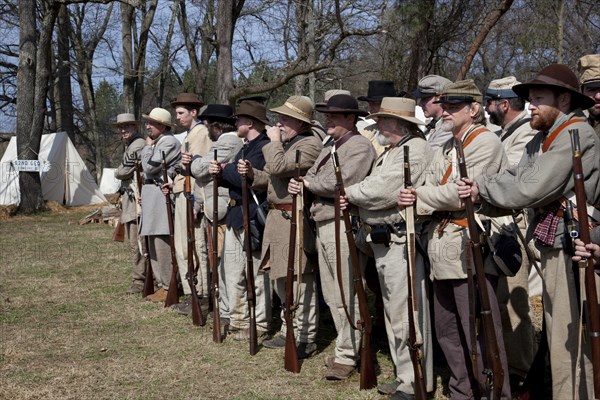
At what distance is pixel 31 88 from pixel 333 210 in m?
15.1

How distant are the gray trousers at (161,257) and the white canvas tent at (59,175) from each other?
41.4 feet

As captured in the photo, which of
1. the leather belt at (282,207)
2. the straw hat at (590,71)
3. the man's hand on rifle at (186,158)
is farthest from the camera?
the man's hand on rifle at (186,158)

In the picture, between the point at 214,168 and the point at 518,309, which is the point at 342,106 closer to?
the point at 214,168

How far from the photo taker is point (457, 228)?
4.16 meters

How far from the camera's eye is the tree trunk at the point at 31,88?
17922mm

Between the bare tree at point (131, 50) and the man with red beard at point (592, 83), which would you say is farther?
the bare tree at point (131, 50)

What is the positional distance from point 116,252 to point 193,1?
16694 mm

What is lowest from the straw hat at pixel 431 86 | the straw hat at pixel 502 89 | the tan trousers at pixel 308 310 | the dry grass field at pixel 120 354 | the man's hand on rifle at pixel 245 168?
the dry grass field at pixel 120 354

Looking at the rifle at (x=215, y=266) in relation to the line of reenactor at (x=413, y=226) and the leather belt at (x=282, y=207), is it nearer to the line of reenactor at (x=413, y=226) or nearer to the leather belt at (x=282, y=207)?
the line of reenactor at (x=413, y=226)

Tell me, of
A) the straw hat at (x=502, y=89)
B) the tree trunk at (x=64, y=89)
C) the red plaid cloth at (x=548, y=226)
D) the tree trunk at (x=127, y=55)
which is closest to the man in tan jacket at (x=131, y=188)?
the straw hat at (x=502, y=89)

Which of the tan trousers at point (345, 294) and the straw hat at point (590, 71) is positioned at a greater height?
the straw hat at point (590, 71)

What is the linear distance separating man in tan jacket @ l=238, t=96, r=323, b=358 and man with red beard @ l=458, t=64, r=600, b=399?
2.00 metres

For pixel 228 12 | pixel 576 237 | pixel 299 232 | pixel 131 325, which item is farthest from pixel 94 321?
pixel 228 12

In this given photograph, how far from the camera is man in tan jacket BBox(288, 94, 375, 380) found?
16.5 feet
